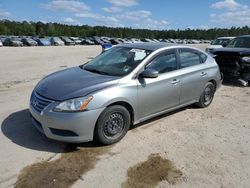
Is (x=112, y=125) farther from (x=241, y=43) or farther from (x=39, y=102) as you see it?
(x=241, y=43)

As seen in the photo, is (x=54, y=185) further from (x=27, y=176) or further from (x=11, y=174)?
(x=11, y=174)

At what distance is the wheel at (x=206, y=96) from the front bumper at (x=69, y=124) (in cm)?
313

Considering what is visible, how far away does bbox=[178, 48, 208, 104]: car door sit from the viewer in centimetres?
554

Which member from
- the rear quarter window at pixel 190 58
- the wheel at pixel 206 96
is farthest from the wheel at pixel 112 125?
the wheel at pixel 206 96

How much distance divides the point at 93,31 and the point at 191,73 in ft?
324

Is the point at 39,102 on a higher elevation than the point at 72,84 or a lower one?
lower

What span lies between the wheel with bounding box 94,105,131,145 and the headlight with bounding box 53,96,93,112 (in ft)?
1.12

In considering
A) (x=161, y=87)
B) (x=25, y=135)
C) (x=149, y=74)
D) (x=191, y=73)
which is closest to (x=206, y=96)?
(x=191, y=73)

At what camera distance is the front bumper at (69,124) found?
153 inches

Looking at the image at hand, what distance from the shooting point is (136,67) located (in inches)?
185

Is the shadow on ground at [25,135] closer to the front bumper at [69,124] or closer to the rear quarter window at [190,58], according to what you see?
the front bumper at [69,124]

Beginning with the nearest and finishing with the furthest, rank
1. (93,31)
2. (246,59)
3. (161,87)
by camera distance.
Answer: (161,87)
(246,59)
(93,31)

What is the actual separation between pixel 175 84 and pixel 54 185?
3.05 metres

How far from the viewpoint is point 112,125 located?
4328 mm
